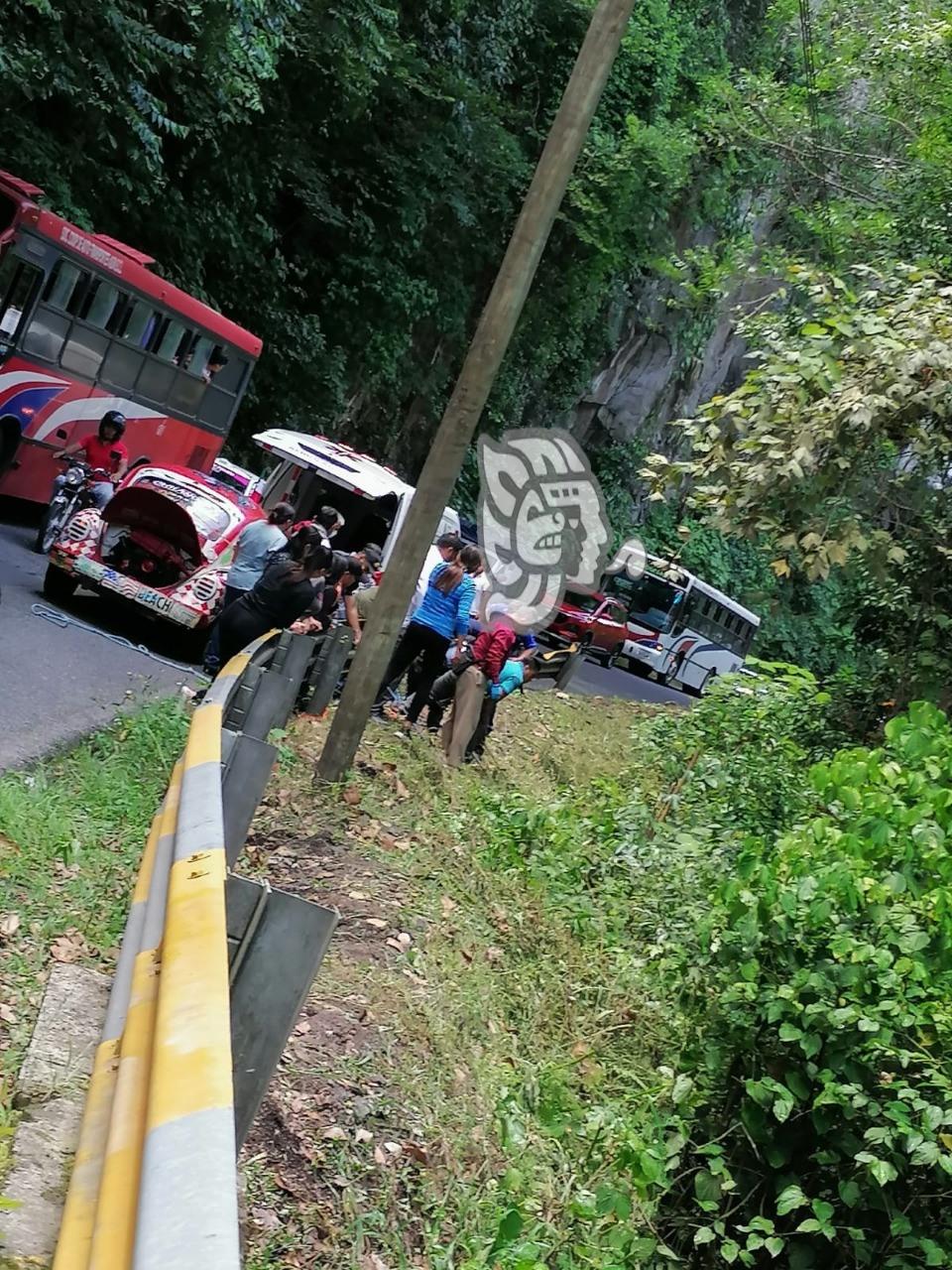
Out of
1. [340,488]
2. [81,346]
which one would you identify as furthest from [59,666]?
[340,488]

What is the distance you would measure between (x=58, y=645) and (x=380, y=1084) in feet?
22.7

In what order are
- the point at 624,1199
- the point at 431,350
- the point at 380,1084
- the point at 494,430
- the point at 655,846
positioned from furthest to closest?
the point at 494,430, the point at 431,350, the point at 655,846, the point at 380,1084, the point at 624,1199

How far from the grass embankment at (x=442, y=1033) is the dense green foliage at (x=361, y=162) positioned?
11629 mm

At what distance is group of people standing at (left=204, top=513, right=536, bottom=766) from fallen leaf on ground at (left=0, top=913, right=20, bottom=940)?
20.3 feet

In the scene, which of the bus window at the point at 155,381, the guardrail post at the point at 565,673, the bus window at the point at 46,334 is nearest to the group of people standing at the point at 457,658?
the bus window at the point at 46,334

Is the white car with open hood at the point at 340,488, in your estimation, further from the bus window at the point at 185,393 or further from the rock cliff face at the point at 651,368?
the rock cliff face at the point at 651,368

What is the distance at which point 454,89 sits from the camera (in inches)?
1030

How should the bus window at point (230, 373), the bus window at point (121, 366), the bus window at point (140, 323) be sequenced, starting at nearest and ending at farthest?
the bus window at point (121, 366)
the bus window at point (140, 323)
the bus window at point (230, 373)

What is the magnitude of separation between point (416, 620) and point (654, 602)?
2636 cm

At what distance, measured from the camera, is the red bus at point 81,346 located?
15.5m

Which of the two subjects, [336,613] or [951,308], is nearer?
[951,308]

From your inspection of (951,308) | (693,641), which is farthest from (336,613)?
(693,641)

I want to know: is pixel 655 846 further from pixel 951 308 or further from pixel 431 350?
pixel 431 350

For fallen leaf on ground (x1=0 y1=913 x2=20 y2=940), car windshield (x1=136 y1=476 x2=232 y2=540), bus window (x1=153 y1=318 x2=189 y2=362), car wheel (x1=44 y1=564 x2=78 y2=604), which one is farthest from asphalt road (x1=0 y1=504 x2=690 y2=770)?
bus window (x1=153 y1=318 x2=189 y2=362)
